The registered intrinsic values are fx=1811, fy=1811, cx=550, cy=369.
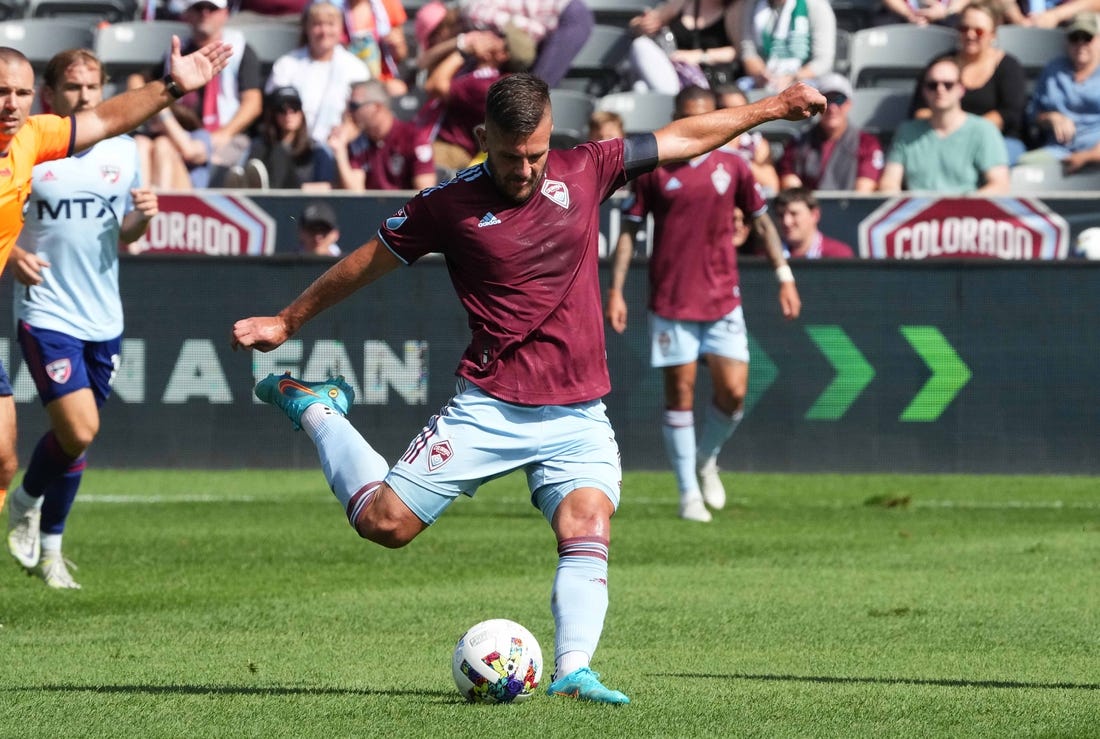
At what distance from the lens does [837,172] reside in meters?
15.9

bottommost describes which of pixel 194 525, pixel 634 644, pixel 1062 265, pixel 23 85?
pixel 194 525

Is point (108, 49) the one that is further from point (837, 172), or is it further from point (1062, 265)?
point (1062, 265)

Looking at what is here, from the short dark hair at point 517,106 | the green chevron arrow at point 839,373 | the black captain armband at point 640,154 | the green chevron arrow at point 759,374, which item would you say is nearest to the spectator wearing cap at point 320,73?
the green chevron arrow at point 759,374

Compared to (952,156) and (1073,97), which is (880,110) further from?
(1073,97)

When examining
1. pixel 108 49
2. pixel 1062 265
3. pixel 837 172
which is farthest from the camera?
pixel 108 49

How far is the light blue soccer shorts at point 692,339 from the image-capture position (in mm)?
11781

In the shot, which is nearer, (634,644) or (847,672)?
(847,672)

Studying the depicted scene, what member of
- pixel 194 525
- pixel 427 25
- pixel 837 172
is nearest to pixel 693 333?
pixel 194 525

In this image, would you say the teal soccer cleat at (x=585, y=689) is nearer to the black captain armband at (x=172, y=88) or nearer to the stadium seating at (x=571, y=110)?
the black captain armband at (x=172, y=88)

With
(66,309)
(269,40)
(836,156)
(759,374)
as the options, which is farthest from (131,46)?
(66,309)

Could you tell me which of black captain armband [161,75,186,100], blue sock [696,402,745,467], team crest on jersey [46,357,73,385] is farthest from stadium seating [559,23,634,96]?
black captain armband [161,75,186,100]

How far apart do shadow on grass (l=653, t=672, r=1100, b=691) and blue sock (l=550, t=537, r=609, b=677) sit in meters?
0.65

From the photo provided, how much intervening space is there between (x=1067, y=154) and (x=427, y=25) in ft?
21.2

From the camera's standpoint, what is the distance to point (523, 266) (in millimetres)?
5895
